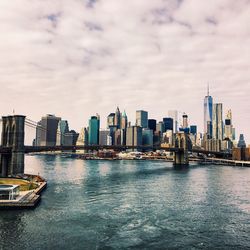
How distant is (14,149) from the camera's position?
Answer: 80.4 meters

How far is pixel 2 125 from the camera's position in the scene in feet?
285

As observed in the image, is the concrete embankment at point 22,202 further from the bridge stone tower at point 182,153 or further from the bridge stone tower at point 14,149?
the bridge stone tower at point 182,153

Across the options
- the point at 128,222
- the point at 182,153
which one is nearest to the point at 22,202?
the point at 128,222

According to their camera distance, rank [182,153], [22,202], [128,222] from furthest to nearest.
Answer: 1. [182,153]
2. [22,202]
3. [128,222]

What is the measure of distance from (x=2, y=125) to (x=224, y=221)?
68.4 meters

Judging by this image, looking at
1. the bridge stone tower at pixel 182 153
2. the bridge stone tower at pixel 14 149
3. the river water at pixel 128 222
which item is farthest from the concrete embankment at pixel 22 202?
the bridge stone tower at pixel 182 153

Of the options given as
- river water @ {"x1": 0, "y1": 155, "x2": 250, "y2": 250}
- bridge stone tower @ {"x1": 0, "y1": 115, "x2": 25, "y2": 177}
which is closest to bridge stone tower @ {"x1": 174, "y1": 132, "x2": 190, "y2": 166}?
bridge stone tower @ {"x1": 0, "y1": 115, "x2": 25, "y2": 177}

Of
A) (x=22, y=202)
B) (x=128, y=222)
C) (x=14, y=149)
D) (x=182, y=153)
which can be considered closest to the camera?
(x=128, y=222)

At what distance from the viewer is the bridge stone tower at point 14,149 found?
262 feet

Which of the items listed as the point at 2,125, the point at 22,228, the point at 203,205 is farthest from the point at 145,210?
the point at 2,125

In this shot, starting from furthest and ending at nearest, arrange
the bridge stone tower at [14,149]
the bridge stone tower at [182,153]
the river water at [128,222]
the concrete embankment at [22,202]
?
the bridge stone tower at [182,153] < the bridge stone tower at [14,149] < the concrete embankment at [22,202] < the river water at [128,222]

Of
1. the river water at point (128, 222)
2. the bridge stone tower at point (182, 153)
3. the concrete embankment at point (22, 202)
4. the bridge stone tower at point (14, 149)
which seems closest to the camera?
the river water at point (128, 222)

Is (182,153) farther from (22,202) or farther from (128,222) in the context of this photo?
(128,222)

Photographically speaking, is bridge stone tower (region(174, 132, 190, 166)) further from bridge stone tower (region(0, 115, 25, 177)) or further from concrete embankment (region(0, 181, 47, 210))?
concrete embankment (region(0, 181, 47, 210))
